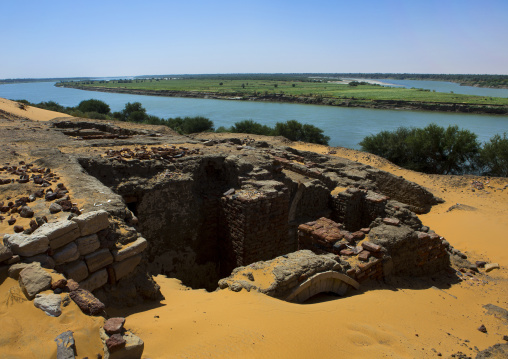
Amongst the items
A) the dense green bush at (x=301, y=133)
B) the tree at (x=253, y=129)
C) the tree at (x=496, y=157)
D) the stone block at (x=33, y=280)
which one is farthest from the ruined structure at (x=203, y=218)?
the dense green bush at (x=301, y=133)

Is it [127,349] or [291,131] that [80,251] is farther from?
[291,131]

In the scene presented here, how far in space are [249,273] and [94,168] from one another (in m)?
4.23

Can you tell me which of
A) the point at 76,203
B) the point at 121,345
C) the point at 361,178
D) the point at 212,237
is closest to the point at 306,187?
the point at 212,237

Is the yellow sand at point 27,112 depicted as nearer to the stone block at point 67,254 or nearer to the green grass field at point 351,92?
the stone block at point 67,254

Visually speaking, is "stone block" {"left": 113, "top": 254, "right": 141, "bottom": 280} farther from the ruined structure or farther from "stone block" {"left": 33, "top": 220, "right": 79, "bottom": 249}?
"stone block" {"left": 33, "top": 220, "right": 79, "bottom": 249}

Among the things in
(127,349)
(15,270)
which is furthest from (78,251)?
(127,349)

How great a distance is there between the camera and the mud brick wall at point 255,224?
6625 mm

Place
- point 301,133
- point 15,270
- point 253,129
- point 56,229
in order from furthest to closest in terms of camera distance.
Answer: point 301,133
point 253,129
point 56,229
point 15,270

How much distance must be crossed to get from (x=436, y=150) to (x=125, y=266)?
20.9 meters

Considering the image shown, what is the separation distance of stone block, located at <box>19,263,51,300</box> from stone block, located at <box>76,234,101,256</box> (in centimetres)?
56

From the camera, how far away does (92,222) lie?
12.5 feet

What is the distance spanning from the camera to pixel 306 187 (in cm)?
865

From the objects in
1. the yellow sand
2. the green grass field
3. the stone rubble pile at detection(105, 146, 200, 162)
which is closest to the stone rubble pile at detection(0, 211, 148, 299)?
the stone rubble pile at detection(105, 146, 200, 162)

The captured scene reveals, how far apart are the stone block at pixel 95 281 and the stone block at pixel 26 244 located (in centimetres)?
57
